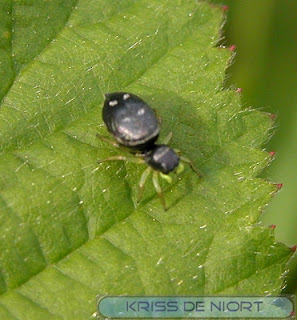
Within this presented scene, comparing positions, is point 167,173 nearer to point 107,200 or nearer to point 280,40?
point 107,200

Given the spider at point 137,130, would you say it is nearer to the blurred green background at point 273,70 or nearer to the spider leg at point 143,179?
the spider leg at point 143,179

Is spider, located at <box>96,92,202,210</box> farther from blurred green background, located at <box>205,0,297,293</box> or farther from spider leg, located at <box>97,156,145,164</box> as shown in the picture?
blurred green background, located at <box>205,0,297,293</box>

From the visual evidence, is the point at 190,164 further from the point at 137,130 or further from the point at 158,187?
the point at 137,130

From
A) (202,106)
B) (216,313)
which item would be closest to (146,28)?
(202,106)

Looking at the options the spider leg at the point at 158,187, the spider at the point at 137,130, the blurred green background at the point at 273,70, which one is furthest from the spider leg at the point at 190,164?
the blurred green background at the point at 273,70

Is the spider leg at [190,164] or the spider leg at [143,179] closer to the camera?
the spider leg at [143,179]

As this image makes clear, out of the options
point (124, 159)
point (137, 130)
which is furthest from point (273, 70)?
point (124, 159)

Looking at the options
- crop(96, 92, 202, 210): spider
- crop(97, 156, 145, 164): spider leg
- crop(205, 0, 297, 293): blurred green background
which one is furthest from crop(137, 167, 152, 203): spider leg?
crop(205, 0, 297, 293): blurred green background
